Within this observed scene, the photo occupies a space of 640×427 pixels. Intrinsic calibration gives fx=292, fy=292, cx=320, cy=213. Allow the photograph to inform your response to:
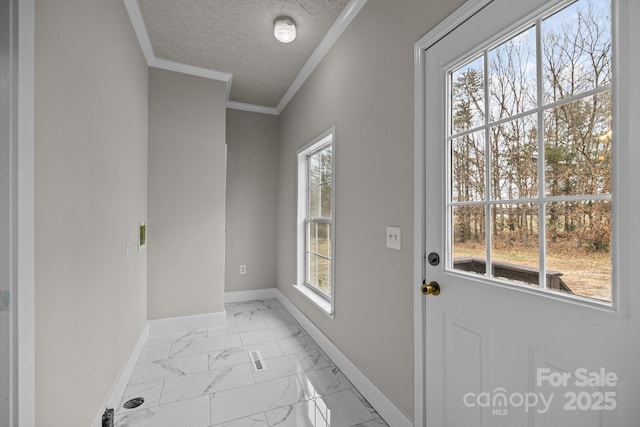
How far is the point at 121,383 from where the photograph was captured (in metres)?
1.96

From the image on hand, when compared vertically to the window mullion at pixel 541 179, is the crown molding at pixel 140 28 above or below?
above

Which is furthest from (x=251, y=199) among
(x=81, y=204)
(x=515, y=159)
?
(x=515, y=159)

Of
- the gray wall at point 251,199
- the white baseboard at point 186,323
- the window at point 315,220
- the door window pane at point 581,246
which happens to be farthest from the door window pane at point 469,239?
the gray wall at point 251,199

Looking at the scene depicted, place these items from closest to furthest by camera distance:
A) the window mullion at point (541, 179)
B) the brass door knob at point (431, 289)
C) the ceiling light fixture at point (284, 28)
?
the window mullion at point (541, 179), the brass door knob at point (431, 289), the ceiling light fixture at point (284, 28)

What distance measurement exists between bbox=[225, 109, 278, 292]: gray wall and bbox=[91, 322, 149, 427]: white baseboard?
1498mm

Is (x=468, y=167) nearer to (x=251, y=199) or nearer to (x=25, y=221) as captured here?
(x=25, y=221)

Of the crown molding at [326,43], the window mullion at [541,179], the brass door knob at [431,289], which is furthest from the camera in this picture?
the crown molding at [326,43]

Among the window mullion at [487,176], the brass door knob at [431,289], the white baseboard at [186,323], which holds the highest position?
the window mullion at [487,176]

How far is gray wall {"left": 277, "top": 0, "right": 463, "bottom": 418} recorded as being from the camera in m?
1.57

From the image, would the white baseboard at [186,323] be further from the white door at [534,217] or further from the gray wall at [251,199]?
the white door at [534,217]

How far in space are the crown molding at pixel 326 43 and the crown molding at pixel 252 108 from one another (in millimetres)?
526

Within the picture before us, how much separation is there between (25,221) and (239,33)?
2180mm

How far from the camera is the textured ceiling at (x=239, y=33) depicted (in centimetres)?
212

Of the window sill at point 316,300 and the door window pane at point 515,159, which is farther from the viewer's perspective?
the window sill at point 316,300
